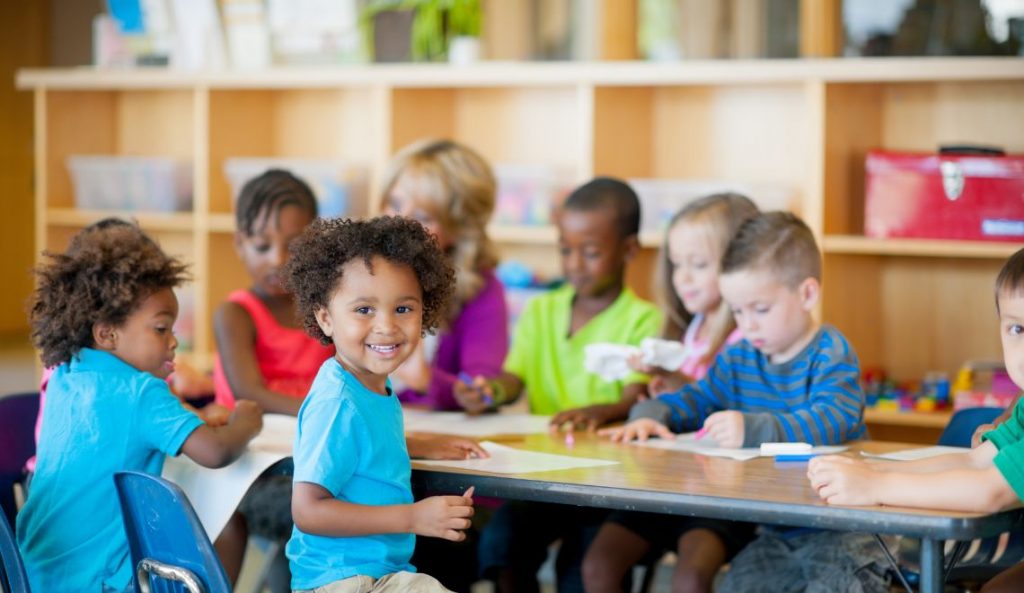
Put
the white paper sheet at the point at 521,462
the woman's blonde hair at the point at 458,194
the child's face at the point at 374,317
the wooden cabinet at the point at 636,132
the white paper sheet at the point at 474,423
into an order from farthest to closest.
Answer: the wooden cabinet at the point at 636,132, the woman's blonde hair at the point at 458,194, the white paper sheet at the point at 474,423, the white paper sheet at the point at 521,462, the child's face at the point at 374,317

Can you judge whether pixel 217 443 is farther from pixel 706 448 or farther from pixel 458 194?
pixel 458 194

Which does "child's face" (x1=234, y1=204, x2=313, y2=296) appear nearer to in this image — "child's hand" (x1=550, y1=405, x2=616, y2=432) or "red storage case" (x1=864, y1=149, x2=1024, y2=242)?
"child's hand" (x1=550, y1=405, x2=616, y2=432)

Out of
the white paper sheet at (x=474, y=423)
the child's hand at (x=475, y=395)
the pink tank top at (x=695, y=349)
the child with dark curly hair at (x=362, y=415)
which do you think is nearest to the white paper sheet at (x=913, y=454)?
the pink tank top at (x=695, y=349)

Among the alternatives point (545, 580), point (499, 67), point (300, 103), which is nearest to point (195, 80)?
point (300, 103)

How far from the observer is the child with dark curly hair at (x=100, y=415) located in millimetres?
2490

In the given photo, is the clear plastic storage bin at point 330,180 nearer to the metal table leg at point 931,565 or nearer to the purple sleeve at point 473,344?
the purple sleeve at point 473,344

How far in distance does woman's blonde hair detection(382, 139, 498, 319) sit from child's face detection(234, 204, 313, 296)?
0.41 meters

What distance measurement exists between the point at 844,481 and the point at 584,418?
88 cm

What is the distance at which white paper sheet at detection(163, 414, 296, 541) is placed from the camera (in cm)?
256

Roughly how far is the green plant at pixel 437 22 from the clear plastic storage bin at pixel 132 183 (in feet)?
3.21

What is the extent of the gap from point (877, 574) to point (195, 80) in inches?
122

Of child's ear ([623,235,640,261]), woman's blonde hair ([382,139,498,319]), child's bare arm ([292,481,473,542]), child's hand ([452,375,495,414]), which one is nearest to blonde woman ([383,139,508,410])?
woman's blonde hair ([382,139,498,319])

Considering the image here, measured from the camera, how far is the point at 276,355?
3.25 metres

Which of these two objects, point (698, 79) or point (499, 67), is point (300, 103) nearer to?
point (499, 67)
